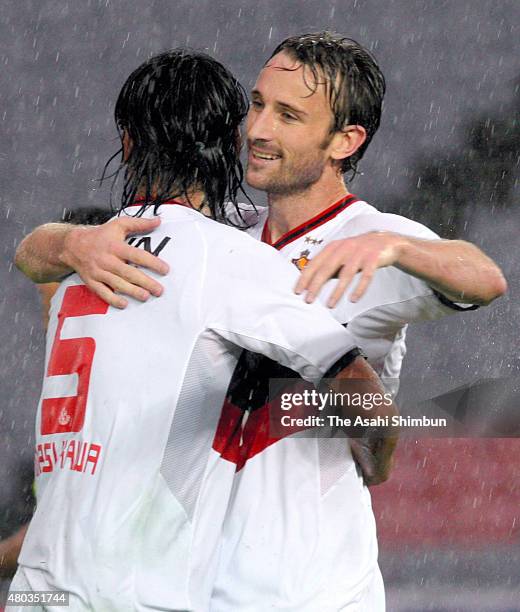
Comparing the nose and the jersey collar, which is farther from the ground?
the nose

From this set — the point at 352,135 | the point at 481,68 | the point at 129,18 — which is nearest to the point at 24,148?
the point at 129,18

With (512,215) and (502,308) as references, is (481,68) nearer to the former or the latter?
(512,215)

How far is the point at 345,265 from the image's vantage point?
6.12 feet

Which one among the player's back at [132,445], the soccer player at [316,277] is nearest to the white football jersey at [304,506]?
the soccer player at [316,277]

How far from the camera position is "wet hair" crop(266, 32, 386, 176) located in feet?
8.73

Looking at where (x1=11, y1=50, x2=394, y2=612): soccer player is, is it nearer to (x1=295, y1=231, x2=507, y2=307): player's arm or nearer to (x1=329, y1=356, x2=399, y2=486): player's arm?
(x1=329, y1=356, x2=399, y2=486): player's arm

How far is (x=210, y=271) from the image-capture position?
1976 millimetres

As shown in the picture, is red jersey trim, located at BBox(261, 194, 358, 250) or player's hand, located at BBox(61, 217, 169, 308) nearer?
player's hand, located at BBox(61, 217, 169, 308)


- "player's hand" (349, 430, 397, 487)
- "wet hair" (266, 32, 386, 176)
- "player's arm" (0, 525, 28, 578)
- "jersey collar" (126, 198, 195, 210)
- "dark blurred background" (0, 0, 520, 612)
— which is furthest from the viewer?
"dark blurred background" (0, 0, 520, 612)

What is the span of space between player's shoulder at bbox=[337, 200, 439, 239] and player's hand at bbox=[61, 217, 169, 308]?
54 centimetres

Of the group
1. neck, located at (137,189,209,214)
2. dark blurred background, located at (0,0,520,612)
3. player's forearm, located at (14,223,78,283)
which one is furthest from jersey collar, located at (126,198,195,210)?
dark blurred background, located at (0,0,520,612)

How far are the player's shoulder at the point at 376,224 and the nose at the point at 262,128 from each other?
0.26m

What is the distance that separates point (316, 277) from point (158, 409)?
0.37 m

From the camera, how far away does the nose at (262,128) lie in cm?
261
